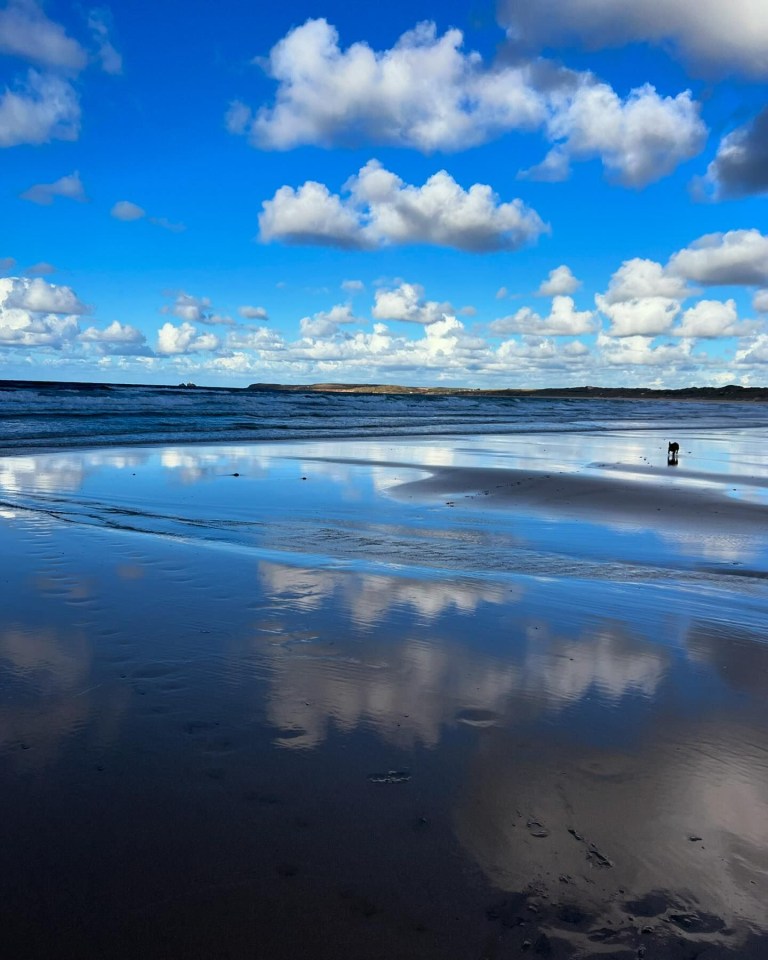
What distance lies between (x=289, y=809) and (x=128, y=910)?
0.70 meters

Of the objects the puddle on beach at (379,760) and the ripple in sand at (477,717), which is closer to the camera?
the puddle on beach at (379,760)

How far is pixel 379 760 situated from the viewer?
3.13 m

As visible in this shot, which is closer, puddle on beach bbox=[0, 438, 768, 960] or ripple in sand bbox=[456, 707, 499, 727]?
puddle on beach bbox=[0, 438, 768, 960]

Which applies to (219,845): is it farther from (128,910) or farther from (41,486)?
(41,486)

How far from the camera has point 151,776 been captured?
2.97 metres

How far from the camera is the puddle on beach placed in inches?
88.2

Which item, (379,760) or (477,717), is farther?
(477,717)

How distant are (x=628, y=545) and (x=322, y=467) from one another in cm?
870

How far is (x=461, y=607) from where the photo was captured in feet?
18.0

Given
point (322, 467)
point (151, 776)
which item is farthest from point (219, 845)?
point (322, 467)

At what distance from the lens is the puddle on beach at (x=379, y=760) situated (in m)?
2.24

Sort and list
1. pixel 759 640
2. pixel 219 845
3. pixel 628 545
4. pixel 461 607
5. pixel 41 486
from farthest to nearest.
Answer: pixel 41 486
pixel 628 545
pixel 461 607
pixel 759 640
pixel 219 845

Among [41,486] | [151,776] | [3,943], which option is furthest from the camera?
[41,486]

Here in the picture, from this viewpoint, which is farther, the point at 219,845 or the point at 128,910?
the point at 219,845
